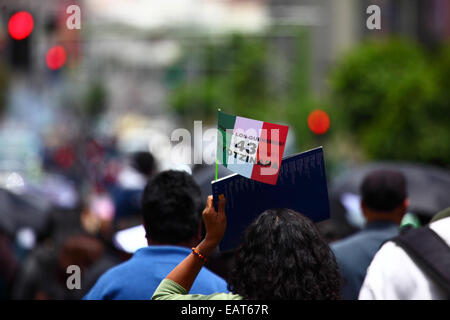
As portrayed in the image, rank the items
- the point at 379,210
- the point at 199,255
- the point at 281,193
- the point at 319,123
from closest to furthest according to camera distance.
Result: the point at 199,255, the point at 281,193, the point at 379,210, the point at 319,123

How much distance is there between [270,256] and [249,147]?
1.37ft

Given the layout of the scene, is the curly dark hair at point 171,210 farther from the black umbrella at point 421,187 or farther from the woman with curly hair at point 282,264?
the black umbrella at point 421,187

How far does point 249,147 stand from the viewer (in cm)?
234

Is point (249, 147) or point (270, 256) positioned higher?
point (249, 147)

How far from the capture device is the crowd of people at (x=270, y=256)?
2.04 metres

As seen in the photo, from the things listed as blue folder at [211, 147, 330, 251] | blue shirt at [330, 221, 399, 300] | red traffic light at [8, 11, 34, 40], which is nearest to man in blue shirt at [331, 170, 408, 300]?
blue shirt at [330, 221, 399, 300]

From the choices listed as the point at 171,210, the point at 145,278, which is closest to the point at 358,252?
the point at 171,210

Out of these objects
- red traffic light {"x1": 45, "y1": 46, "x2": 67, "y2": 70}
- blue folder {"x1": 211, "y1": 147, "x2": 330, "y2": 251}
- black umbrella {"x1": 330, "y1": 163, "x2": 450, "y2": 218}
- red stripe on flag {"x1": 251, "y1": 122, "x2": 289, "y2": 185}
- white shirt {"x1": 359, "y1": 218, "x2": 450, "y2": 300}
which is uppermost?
red traffic light {"x1": 45, "y1": 46, "x2": 67, "y2": 70}

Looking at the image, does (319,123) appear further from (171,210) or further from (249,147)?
(249,147)

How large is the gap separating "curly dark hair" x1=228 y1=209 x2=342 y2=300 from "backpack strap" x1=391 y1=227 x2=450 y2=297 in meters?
0.23

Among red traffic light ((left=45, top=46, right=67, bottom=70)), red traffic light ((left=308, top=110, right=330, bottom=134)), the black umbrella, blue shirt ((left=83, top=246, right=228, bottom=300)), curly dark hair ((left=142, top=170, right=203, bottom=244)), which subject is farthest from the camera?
red traffic light ((left=308, top=110, right=330, bottom=134))

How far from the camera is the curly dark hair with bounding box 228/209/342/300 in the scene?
2051 mm

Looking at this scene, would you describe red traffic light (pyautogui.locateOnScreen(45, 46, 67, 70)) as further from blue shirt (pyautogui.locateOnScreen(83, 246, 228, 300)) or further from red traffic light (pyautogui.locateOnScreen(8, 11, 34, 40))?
blue shirt (pyautogui.locateOnScreen(83, 246, 228, 300))

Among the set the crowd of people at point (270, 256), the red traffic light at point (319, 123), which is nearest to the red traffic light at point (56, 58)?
the red traffic light at point (319, 123)
